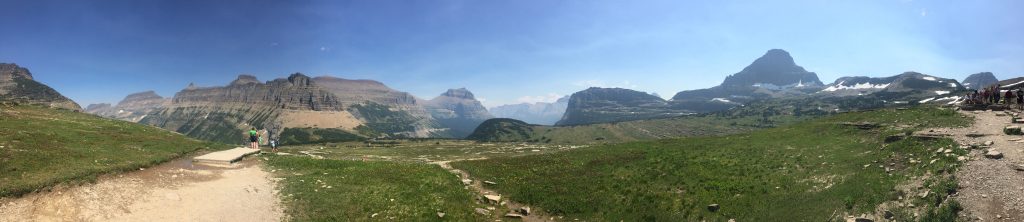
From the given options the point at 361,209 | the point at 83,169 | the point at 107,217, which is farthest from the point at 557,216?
the point at 83,169

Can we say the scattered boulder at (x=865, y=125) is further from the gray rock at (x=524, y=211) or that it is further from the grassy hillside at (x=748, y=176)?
the gray rock at (x=524, y=211)

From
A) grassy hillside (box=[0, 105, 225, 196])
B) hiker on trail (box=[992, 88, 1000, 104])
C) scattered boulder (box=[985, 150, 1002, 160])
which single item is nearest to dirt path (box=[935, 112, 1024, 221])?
scattered boulder (box=[985, 150, 1002, 160])

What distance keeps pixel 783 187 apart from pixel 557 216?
15.4m

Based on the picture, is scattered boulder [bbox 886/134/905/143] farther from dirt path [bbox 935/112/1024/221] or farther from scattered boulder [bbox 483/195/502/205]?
scattered boulder [bbox 483/195/502/205]

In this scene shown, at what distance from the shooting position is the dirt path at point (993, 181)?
19438 millimetres

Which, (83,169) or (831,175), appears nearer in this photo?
(83,169)

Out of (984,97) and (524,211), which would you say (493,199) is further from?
(984,97)

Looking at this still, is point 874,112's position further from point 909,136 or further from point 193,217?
point 193,217

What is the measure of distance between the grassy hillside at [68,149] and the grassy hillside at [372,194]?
10696mm

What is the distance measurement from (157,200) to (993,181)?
146 ft

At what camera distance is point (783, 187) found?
3034 centimetres

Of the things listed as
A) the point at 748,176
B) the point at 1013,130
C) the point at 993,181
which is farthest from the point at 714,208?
the point at 1013,130

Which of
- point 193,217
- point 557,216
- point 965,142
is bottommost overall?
point 557,216

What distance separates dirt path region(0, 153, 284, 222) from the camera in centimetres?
2261
